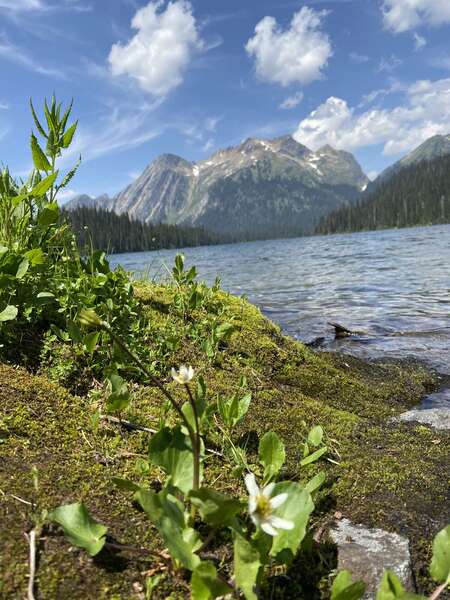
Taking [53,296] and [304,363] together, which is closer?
[53,296]

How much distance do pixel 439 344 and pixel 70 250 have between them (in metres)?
7.36

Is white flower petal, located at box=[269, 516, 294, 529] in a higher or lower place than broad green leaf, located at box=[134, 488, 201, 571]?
higher

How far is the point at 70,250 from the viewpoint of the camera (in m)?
4.68

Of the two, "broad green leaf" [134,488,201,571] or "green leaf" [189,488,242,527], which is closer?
"green leaf" [189,488,242,527]

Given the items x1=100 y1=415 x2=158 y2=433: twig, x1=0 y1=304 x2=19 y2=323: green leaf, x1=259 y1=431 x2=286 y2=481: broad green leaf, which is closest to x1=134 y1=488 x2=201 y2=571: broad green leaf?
x1=259 y1=431 x2=286 y2=481: broad green leaf

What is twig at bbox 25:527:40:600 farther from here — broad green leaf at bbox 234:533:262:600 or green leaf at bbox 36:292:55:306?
green leaf at bbox 36:292:55:306

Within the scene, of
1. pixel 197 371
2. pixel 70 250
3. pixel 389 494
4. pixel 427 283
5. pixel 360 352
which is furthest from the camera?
pixel 427 283

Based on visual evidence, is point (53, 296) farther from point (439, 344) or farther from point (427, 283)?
point (427, 283)

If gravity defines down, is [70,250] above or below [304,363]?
above

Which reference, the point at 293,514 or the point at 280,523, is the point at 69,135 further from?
the point at 280,523

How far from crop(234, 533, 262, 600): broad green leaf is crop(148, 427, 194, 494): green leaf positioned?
478 mm

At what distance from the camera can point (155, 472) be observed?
250 cm

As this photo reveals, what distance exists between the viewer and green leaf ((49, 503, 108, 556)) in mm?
1775

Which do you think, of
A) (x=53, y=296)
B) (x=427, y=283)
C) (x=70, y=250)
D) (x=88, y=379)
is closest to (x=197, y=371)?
(x=88, y=379)
